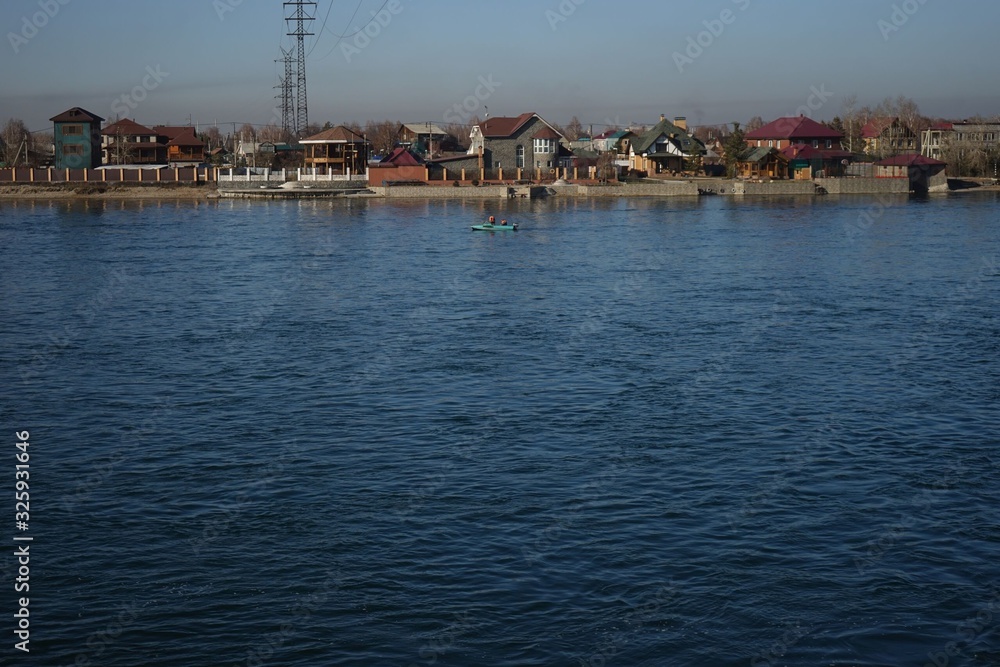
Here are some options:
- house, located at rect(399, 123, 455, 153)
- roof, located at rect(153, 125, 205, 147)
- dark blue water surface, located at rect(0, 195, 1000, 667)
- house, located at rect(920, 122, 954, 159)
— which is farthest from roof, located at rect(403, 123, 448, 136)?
dark blue water surface, located at rect(0, 195, 1000, 667)

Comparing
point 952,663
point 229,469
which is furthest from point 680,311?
point 952,663

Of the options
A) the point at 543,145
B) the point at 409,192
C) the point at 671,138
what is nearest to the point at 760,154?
the point at 671,138

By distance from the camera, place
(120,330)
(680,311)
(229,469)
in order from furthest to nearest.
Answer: (680,311) < (120,330) < (229,469)

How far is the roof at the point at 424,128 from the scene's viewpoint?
137 metres

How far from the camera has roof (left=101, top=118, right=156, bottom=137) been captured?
10169 centimetres

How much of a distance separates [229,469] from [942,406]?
12558 millimetres

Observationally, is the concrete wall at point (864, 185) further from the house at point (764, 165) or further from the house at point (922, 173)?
the house at point (764, 165)

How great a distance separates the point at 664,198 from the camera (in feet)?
279

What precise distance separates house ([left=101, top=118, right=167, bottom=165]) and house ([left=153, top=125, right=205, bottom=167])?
1.44m

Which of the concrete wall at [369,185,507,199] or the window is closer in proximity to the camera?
the concrete wall at [369,185,507,199]

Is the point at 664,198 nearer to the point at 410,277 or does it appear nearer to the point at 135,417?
the point at 410,277

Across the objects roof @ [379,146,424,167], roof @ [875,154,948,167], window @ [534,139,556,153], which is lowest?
roof @ [875,154,948,167]

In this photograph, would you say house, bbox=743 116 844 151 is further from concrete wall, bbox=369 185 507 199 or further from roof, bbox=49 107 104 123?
roof, bbox=49 107 104 123

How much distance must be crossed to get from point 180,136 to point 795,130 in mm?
59268
